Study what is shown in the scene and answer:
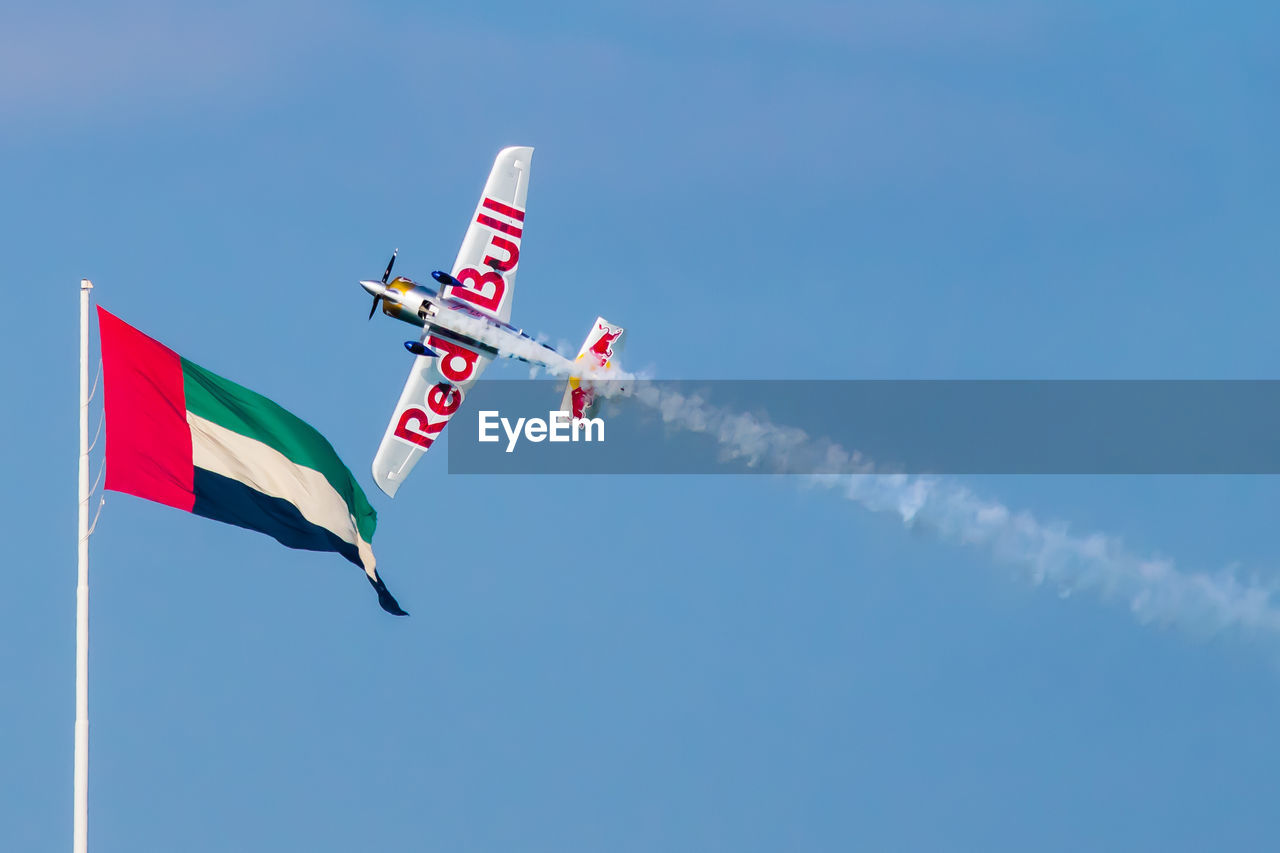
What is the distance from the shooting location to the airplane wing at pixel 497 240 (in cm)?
7006

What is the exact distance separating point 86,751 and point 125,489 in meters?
5.51

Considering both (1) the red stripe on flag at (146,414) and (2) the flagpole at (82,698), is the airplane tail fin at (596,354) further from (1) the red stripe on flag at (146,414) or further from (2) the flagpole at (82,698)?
(2) the flagpole at (82,698)

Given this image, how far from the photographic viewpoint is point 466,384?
7181cm

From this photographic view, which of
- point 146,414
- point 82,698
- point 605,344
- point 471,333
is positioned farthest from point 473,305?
point 82,698

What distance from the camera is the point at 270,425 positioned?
37.6 m

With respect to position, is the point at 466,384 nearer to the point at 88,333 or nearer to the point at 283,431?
the point at 283,431

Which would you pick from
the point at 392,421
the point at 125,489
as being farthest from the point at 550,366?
the point at 125,489

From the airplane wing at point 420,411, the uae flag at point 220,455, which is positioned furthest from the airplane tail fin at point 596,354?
the uae flag at point 220,455

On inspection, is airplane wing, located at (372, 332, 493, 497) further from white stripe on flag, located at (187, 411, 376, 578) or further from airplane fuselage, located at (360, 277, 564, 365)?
white stripe on flag, located at (187, 411, 376, 578)

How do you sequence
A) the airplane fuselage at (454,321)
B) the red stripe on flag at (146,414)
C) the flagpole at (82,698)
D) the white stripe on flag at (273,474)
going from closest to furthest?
the flagpole at (82,698), the red stripe on flag at (146,414), the white stripe on flag at (273,474), the airplane fuselage at (454,321)

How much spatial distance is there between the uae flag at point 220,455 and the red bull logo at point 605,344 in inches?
1196

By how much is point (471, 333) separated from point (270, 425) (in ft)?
100

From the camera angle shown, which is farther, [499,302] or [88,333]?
[499,302]

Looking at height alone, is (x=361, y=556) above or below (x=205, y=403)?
below
